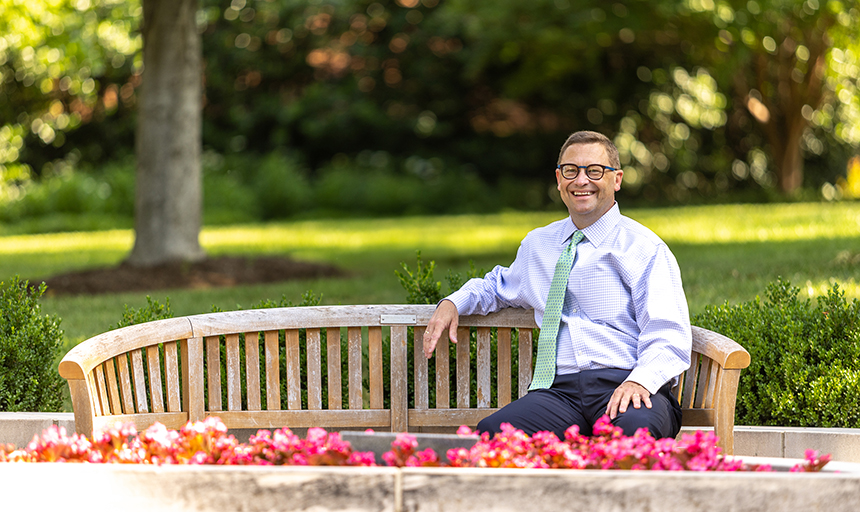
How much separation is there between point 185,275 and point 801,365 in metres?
7.13

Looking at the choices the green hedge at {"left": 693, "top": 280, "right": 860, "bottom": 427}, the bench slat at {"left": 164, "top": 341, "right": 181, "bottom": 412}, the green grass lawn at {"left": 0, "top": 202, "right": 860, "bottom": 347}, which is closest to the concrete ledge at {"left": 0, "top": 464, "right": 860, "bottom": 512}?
the bench slat at {"left": 164, "top": 341, "right": 181, "bottom": 412}

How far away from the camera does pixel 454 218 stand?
1942cm

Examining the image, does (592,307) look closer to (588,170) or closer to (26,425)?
(588,170)

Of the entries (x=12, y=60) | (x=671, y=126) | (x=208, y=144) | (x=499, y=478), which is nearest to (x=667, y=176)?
(x=671, y=126)

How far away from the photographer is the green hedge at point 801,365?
13.3ft

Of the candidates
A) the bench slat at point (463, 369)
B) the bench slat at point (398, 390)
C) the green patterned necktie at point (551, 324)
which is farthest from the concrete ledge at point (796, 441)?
the bench slat at point (398, 390)

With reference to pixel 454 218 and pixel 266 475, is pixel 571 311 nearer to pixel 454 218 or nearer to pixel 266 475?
pixel 266 475

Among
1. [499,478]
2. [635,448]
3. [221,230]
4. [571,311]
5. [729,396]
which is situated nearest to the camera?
[499,478]

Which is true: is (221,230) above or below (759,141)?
below

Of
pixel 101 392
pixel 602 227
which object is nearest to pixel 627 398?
pixel 602 227

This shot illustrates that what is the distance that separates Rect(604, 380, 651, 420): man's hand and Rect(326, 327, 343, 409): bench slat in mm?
1213

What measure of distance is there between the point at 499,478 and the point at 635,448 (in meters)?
0.49

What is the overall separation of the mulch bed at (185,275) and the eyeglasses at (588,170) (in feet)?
21.8

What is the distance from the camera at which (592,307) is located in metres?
3.60
